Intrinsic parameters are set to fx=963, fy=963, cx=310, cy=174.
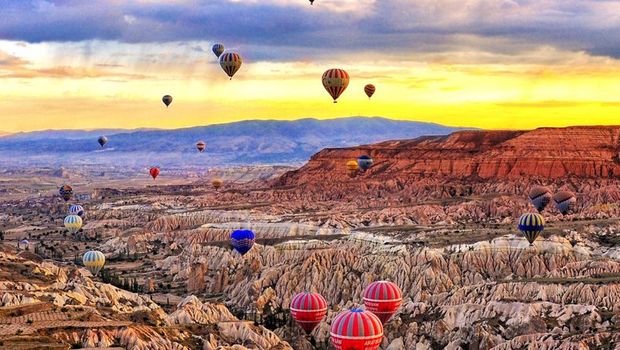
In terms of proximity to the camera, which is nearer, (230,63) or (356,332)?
(356,332)

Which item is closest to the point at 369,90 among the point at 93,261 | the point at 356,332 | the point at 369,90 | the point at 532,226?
the point at 369,90

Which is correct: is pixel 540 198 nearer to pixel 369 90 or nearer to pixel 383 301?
pixel 369 90

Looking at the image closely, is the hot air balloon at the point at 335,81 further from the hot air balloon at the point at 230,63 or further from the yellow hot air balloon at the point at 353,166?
the yellow hot air balloon at the point at 353,166

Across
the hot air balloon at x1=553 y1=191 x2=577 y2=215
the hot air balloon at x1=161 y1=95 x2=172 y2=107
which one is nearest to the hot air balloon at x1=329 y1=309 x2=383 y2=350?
the hot air balloon at x1=553 y1=191 x2=577 y2=215

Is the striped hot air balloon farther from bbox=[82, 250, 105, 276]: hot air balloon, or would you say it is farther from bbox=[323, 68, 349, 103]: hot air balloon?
bbox=[82, 250, 105, 276]: hot air balloon

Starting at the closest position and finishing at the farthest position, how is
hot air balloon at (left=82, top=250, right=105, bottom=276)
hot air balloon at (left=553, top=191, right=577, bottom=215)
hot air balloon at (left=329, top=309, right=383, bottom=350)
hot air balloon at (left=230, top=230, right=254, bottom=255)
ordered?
hot air balloon at (left=329, top=309, right=383, bottom=350) → hot air balloon at (left=82, top=250, right=105, bottom=276) → hot air balloon at (left=230, top=230, right=254, bottom=255) → hot air balloon at (left=553, top=191, right=577, bottom=215)

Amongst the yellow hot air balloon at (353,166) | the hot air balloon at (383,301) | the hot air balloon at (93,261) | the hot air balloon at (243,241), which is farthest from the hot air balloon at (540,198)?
the hot air balloon at (383,301)
